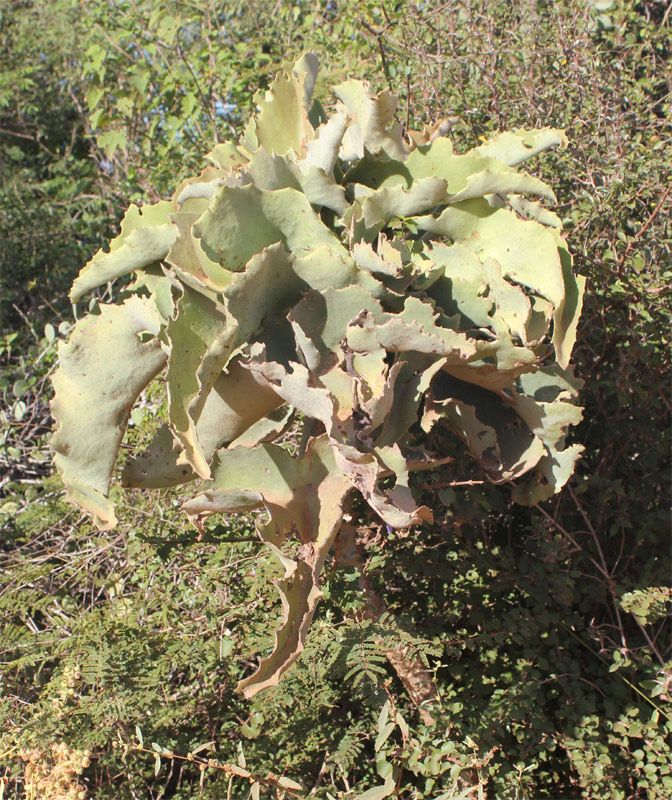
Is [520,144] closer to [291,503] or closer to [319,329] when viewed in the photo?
[319,329]

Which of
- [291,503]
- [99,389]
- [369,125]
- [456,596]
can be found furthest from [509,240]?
[456,596]

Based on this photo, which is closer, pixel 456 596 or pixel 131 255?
pixel 131 255

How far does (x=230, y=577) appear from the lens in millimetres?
2107

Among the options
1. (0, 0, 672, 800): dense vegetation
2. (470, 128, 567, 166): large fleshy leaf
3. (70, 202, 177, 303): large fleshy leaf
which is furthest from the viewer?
(0, 0, 672, 800): dense vegetation

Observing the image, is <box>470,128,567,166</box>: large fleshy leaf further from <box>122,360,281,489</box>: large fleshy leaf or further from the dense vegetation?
<box>122,360,281,489</box>: large fleshy leaf

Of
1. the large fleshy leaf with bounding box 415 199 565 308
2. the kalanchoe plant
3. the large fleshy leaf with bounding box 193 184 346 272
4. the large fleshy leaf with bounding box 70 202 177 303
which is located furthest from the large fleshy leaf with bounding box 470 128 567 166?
the large fleshy leaf with bounding box 70 202 177 303

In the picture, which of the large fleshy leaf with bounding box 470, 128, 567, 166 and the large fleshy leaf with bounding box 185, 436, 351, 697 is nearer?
the large fleshy leaf with bounding box 185, 436, 351, 697

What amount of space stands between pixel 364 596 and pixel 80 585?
53.5 inches

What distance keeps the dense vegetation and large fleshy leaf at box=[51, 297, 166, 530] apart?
1.42ft

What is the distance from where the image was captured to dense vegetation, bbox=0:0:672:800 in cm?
167

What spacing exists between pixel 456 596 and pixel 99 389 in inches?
48.8

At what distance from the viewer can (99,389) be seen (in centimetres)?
125

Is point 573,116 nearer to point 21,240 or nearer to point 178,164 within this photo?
point 178,164

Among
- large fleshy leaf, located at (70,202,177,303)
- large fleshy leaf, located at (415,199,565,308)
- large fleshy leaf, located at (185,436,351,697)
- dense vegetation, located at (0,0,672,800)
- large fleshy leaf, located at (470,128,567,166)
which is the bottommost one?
dense vegetation, located at (0,0,672,800)
